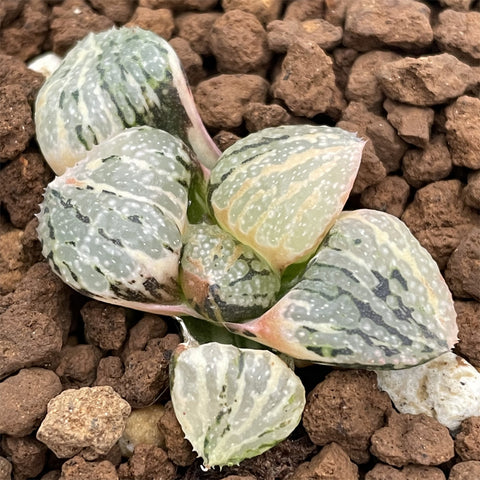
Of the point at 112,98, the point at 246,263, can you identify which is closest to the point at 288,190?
the point at 246,263

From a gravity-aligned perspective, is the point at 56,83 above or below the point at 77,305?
above

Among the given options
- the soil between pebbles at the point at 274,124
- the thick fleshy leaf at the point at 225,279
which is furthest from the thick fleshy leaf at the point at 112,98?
the thick fleshy leaf at the point at 225,279

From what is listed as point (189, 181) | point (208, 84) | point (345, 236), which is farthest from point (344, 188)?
point (208, 84)

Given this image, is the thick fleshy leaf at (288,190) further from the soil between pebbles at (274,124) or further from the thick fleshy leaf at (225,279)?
the soil between pebbles at (274,124)

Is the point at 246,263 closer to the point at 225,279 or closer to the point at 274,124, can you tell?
the point at 225,279

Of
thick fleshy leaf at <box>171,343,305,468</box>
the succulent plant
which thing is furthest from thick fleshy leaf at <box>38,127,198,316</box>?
thick fleshy leaf at <box>171,343,305,468</box>

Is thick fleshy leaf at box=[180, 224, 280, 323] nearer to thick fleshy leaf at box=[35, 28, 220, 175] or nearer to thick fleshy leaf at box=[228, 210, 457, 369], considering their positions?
thick fleshy leaf at box=[228, 210, 457, 369]

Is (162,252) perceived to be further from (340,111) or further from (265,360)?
(340,111)
